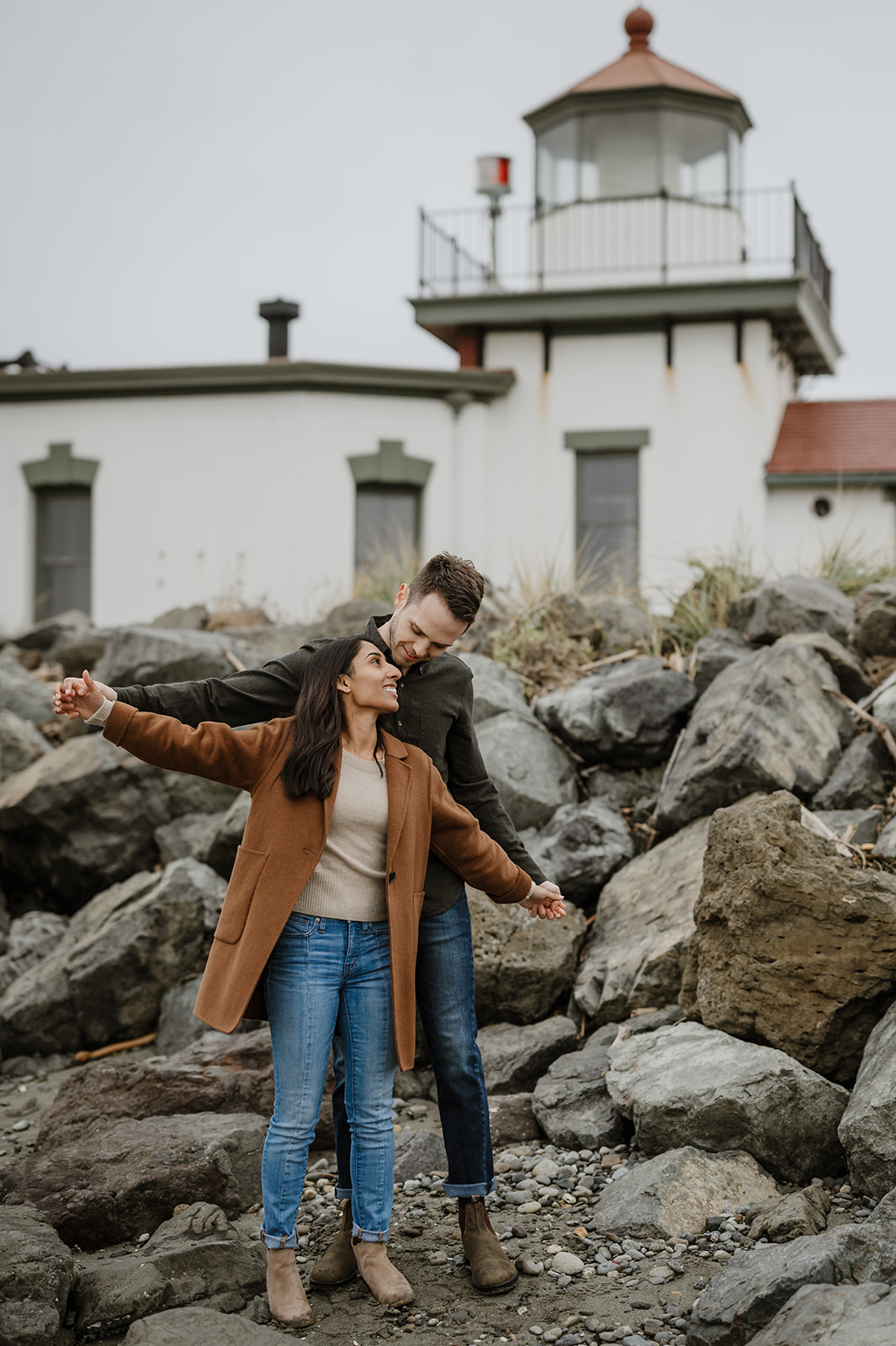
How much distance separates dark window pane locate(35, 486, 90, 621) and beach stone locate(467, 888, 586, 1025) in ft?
36.5

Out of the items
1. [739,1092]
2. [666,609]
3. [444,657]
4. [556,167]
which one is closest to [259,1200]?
[739,1092]

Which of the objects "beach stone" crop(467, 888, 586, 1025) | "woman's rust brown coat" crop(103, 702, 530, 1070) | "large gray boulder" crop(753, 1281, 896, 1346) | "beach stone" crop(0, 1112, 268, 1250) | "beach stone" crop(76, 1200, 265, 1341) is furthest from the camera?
"beach stone" crop(467, 888, 586, 1025)

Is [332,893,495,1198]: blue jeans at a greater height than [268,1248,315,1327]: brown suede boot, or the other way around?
[332,893,495,1198]: blue jeans

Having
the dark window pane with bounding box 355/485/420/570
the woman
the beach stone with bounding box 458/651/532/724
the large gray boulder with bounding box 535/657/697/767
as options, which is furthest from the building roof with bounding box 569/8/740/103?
the woman

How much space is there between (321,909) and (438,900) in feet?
1.38

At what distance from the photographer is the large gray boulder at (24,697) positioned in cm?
1009

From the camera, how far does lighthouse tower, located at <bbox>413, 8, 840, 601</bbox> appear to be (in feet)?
49.5

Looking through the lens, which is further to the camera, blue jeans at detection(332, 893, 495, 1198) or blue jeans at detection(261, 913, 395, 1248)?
blue jeans at detection(332, 893, 495, 1198)

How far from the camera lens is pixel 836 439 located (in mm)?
15258

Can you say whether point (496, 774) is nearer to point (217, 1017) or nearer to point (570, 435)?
point (217, 1017)

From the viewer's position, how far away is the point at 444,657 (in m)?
3.99

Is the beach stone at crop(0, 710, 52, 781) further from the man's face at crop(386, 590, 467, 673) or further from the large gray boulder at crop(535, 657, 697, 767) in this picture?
the man's face at crop(386, 590, 467, 673)

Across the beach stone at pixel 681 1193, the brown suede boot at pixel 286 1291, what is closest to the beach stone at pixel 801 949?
the beach stone at pixel 681 1193

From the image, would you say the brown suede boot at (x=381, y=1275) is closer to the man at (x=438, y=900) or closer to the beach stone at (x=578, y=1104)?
the man at (x=438, y=900)
